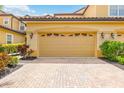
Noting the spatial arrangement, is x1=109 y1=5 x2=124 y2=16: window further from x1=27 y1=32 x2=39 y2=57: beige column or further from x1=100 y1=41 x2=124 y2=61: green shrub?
x1=27 y1=32 x2=39 y2=57: beige column

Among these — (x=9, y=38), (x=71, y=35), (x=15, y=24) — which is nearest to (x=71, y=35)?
(x=71, y=35)

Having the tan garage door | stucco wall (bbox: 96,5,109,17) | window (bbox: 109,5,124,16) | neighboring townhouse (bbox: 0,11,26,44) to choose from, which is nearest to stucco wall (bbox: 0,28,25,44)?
neighboring townhouse (bbox: 0,11,26,44)

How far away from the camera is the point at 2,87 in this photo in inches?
310

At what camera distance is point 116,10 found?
22.8m

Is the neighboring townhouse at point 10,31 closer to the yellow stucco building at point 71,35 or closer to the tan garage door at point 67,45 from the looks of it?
the yellow stucco building at point 71,35

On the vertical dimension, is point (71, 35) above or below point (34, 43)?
above

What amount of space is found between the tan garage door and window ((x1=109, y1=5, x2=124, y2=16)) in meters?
3.83

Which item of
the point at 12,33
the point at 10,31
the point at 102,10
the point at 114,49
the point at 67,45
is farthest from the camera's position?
the point at 12,33

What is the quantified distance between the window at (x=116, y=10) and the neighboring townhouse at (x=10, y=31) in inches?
346

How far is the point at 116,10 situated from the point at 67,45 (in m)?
6.31

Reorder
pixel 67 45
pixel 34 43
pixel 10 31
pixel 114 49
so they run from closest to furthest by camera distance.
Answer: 1. pixel 114 49
2. pixel 34 43
3. pixel 67 45
4. pixel 10 31

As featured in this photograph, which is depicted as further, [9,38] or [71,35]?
[9,38]

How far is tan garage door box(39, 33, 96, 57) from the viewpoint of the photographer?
20.6 metres

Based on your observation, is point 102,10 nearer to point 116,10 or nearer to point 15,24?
point 116,10
